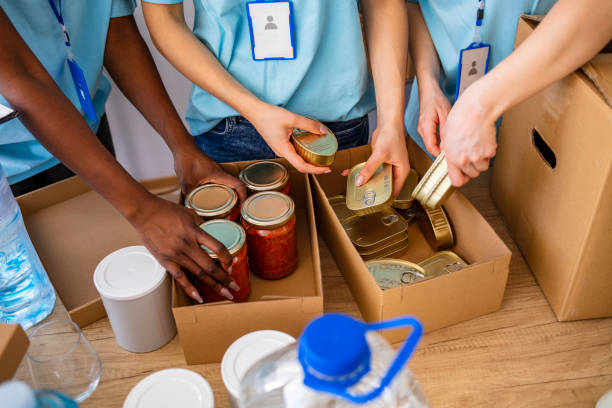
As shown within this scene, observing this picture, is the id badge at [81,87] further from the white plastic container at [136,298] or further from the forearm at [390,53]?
the forearm at [390,53]

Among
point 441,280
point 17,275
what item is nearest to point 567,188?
point 441,280

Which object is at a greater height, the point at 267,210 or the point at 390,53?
the point at 390,53

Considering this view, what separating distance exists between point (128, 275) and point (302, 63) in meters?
0.64

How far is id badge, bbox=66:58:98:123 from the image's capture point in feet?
3.79

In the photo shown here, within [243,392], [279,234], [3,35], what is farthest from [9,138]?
[243,392]

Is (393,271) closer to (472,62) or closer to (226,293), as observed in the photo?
(226,293)

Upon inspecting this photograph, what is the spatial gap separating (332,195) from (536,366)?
648 millimetres

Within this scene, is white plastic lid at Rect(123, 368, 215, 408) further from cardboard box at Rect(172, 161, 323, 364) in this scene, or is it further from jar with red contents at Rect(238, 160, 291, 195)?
jar with red contents at Rect(238, 160, 291, 195)

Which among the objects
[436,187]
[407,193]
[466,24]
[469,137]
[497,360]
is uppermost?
[466,24]

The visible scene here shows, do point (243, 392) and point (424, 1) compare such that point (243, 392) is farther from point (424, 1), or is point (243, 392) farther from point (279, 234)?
point (424, 1)

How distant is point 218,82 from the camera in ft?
3.69

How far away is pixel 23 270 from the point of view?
936 millimetres

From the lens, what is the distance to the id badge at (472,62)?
121 cm

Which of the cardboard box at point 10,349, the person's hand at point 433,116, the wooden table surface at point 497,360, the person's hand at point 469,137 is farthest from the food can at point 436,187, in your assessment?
the cardboard box at point 10,349
